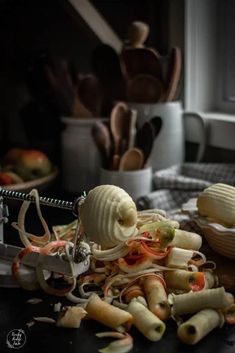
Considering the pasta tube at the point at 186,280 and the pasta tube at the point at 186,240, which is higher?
the pasta tube at the point at 186,240

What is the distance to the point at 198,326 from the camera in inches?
26.4

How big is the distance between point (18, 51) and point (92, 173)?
43 cm

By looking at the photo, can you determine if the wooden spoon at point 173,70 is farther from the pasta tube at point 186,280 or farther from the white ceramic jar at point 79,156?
the pasta tube at point 186,280

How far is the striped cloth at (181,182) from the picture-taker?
1139 millimetres

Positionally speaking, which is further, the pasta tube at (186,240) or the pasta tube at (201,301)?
the pasta tube at (186,240)

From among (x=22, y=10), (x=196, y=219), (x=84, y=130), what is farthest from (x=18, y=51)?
(x=196, y=219)

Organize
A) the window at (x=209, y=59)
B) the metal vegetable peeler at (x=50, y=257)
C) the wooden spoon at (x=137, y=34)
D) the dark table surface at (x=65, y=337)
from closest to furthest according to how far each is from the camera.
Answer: the dark table surface at (x=65, y=337) → the metal vegetable peeler at (x=50, y=257) → the wooden spoon at (x=137, y=34) → the window at (x=209, y=59)

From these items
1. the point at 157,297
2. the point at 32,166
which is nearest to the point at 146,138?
the point at 32,166

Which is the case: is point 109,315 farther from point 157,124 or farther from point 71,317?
point 157,124

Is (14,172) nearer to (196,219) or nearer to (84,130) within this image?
(84,130)

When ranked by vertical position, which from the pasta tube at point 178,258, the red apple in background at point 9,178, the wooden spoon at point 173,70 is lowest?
the red apple in background at point 9,178

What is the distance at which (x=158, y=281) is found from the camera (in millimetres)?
764

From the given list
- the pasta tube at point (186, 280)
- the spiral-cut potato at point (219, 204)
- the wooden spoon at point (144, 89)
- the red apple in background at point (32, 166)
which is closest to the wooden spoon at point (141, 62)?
the wooden spoon at point (144, 89)

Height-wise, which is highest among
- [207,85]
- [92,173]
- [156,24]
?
[156,24]
